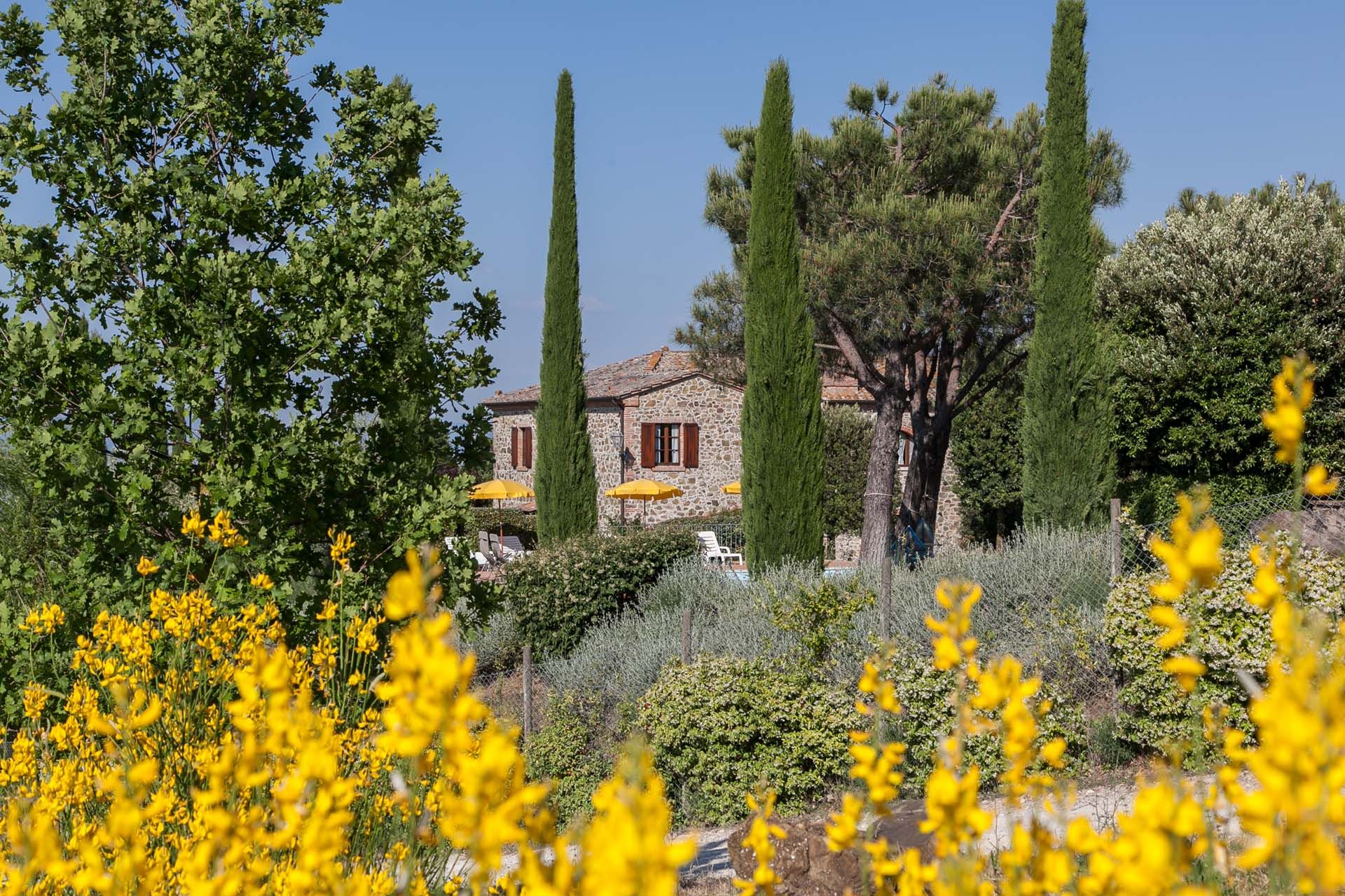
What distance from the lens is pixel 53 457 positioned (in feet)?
16.8

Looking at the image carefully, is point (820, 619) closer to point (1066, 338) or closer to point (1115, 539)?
point (1115, 539)

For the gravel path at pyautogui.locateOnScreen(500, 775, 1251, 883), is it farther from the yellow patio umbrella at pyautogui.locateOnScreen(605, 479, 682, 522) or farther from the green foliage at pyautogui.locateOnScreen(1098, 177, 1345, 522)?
the yellow patio umbrella at pyautogui.locateOnScreen(605, 479, 682, 522)

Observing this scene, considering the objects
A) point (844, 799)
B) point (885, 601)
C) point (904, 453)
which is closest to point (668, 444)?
point (904, 453)

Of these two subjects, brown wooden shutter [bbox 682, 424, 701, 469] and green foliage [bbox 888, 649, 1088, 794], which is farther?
brown wooden shutter [bbox 682, 424, 701, 469]

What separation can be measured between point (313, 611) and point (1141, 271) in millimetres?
12448

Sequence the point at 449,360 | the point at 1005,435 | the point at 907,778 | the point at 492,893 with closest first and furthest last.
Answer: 1. the point at 492,893
2. the point at 449,360
3. the point at 907,778
4. the point at 1005,435

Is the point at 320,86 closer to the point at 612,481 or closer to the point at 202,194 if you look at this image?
the point at 202,194

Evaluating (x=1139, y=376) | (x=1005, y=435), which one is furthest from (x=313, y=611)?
(x=1005, y=435)

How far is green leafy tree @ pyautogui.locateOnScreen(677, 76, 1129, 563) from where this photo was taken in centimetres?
1570

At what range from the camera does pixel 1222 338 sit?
13.6 m

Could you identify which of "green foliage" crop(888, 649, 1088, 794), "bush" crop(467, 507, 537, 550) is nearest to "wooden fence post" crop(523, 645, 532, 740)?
"green foliage" crop(888, 649, 1088, 794)

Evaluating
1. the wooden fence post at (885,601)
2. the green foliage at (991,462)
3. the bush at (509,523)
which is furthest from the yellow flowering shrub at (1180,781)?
the bush at (509,523)

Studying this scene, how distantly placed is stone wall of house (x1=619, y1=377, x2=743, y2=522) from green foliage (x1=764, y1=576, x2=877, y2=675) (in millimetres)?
19302

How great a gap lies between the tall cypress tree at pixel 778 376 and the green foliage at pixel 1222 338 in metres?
4.37
